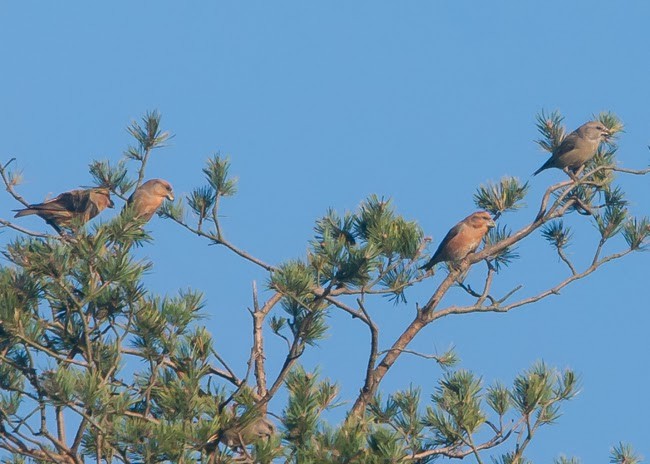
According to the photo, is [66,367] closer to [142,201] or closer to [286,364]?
[286,364]

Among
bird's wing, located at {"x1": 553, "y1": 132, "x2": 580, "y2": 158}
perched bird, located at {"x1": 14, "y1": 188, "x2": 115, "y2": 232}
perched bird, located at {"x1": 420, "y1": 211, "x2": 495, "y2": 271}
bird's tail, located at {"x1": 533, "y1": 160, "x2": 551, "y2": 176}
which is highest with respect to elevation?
bird's tail, located at {"x1": 533, "y1": 160, "x2": 551, "y2": 176}

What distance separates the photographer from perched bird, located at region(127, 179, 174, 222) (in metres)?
5.75

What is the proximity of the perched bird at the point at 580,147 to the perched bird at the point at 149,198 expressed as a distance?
2468mm

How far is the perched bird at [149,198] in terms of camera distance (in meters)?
5.75

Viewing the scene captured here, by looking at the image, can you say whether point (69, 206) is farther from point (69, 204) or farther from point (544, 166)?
point (544, 166)

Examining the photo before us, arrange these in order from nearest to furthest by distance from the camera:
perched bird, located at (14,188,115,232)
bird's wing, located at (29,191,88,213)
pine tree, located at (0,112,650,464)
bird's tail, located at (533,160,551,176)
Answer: pine tree, located at (0,112,650,464), perched bird, located at (14,188,115,232), bird's wing, located at (29,191,88,213), bird's tail, located at (533,160,551,176)

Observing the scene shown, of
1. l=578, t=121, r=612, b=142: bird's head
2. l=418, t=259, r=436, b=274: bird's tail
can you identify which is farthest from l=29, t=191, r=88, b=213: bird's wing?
l=578, t=121, r=612, b=142: bird's head

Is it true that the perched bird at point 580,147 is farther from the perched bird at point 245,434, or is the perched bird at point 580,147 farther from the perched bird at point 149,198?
the perched bird at point 245,434

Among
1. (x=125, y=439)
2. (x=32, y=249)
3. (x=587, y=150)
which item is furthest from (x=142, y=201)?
(x=587, y=150)

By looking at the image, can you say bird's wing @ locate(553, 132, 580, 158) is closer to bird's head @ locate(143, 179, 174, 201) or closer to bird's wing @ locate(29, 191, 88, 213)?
bird's head @ locate(143, 179, 174, 201)

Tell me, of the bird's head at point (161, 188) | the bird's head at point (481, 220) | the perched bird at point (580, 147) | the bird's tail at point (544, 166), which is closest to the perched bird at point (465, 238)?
the bird's head at point (481, 220)

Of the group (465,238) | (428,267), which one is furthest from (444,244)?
(428,267)

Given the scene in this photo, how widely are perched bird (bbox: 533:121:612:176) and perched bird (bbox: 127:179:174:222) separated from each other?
2.47m

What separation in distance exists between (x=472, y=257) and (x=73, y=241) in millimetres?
2261
